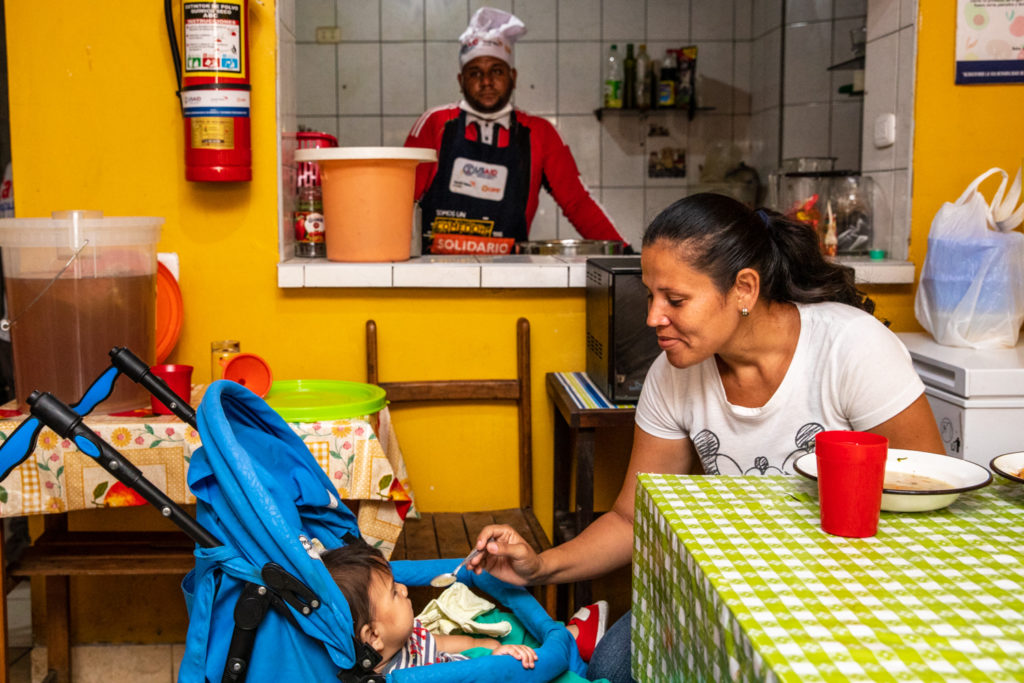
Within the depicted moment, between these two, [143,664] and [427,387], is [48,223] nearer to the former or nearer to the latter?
[427,387]

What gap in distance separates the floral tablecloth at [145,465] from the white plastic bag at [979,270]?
1462 millimetres

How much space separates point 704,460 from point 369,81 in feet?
12.7

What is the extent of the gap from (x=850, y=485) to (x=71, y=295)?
5.61 ft

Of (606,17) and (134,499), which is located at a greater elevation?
(606,17)

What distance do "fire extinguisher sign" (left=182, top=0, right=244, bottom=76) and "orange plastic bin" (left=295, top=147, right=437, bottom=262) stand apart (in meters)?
0.31

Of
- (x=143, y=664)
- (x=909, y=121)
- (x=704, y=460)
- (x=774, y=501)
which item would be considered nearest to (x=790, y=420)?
(x=704, y=460)

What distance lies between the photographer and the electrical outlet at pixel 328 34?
5.16 m

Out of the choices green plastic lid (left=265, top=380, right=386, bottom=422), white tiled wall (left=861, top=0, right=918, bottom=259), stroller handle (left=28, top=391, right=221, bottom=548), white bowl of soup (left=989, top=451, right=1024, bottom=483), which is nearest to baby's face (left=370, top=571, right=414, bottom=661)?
stroller handle (left=28, top=391, right=221, bottom=548)

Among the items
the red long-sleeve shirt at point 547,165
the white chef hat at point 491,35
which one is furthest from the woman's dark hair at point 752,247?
the white chef hat at point 491,35

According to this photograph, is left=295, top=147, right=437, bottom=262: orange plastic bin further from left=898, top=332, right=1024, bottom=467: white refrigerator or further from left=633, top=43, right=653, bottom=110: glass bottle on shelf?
left=633, top=43, right=653, bottom=110: glass bottle on shelf

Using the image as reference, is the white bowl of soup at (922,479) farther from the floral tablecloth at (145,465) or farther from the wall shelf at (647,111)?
the wall shelf at (647,111)

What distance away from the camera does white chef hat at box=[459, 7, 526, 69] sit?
411 centimetres

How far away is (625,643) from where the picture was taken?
1836 mm

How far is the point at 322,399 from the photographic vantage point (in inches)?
92.8
